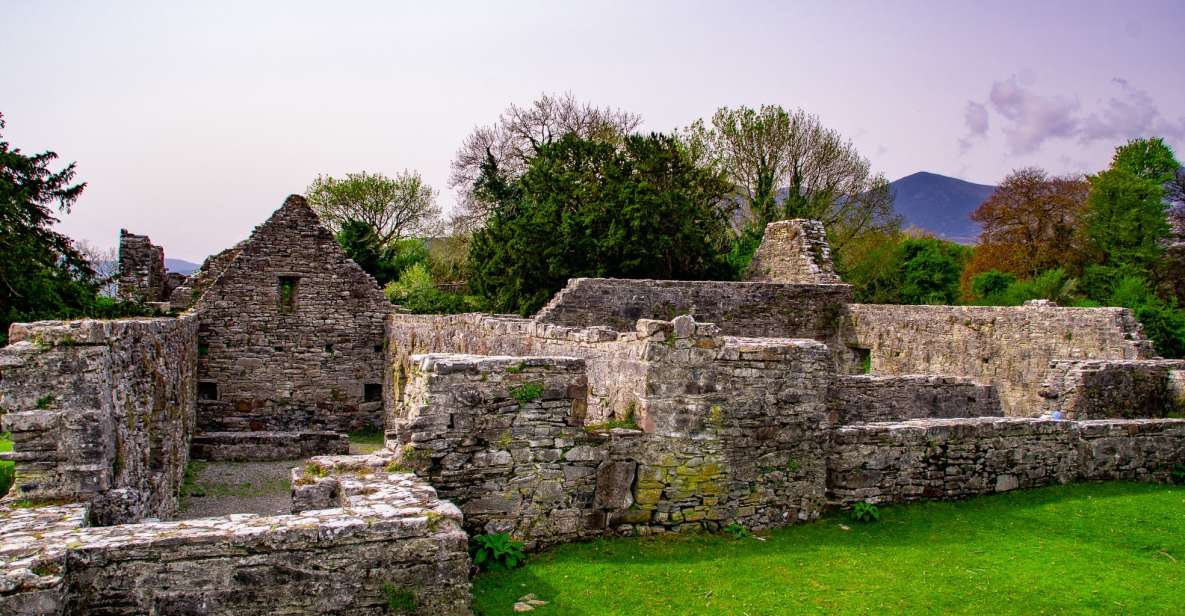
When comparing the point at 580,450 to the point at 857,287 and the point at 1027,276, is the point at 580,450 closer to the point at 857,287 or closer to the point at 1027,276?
the point at 857,287

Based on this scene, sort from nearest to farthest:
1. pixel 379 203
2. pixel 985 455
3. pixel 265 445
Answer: pixel 985 455, pixel 265 445, pixel 379 203

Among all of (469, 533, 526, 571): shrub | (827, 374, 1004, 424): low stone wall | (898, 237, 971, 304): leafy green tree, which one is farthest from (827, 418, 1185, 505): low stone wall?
(898, 237, 971, 304): leafy green tree

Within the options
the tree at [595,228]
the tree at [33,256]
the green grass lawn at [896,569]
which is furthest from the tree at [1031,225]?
the tree at [33,256]

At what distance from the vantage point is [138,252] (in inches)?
914

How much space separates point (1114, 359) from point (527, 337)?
398 inches

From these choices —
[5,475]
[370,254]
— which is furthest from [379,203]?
[5,475]

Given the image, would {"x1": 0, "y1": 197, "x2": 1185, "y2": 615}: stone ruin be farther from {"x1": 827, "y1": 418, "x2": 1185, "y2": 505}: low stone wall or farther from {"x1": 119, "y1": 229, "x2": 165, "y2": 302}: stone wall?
{"x1": 119, "y1": 229, "x2": 165, "y2": 302}: stone wall

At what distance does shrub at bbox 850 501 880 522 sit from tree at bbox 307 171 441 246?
4711 centimetres

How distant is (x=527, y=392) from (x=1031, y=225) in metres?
40.6

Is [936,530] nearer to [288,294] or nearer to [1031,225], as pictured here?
[288,294]

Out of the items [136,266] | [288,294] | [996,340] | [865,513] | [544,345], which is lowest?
[865,513]

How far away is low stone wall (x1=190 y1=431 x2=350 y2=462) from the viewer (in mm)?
16156

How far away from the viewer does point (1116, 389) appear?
1319cm

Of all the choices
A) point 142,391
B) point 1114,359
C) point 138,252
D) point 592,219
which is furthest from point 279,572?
point 138,252
